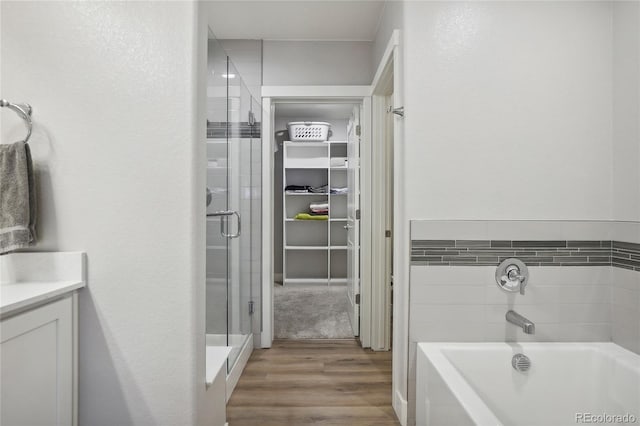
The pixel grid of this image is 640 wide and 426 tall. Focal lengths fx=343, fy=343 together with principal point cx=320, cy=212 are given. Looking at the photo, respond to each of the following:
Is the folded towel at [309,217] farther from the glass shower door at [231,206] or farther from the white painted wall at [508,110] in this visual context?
the white painted wall at [508,110]

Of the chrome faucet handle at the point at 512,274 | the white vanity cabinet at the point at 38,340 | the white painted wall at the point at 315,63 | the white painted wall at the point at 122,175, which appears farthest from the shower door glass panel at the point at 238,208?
the chrome faucet handle at the point at 512,274

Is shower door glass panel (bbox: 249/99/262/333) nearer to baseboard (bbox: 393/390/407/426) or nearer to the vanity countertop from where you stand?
baseboard (bbox: 393/390/407/426)

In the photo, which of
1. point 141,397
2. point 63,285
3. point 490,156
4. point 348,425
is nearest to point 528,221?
point 490,156

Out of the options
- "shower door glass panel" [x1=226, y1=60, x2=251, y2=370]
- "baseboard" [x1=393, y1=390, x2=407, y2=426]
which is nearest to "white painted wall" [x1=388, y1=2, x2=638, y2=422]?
"baseboard" [x1=393, y1=390, x2=407, y2=426]

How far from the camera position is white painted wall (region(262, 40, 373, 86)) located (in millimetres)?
2787

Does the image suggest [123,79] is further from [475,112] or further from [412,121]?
[475,112]

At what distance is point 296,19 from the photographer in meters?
2.51

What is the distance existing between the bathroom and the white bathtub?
17 mm

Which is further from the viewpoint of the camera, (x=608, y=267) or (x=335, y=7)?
(x=335, y=7)

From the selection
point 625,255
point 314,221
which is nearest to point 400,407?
point 625,255

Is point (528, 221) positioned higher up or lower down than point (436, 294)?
higher up

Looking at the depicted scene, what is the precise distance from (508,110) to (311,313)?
271 cm

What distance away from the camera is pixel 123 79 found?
1255 millimetres

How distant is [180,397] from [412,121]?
1561 mm
